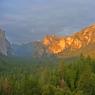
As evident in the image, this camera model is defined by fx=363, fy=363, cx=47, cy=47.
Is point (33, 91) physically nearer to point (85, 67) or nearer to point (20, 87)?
point (20, 87)

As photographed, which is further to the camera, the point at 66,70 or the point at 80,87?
the point at 66,70

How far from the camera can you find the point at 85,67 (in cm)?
19438

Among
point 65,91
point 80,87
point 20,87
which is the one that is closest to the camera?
point 65,91

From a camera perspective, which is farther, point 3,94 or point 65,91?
point 3,94

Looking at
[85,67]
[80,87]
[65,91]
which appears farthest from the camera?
[85,67]

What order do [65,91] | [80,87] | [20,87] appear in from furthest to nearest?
[20,87], [80,87], [65,91]

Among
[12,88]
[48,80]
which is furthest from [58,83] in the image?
[12,88]

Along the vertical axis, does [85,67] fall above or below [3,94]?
above

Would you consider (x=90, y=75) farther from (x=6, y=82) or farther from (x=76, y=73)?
(x=6, y=82)

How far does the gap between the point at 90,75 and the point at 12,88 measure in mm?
40813

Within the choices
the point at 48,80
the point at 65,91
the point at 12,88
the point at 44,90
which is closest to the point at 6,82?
the point at 12,88

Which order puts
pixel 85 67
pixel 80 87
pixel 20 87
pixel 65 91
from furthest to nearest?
pixel 85 67 < pixel 20 87 < pixel 80 87 < pixel 65 91

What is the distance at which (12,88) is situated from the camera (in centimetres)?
18662

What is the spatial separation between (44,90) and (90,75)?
27257 mm
